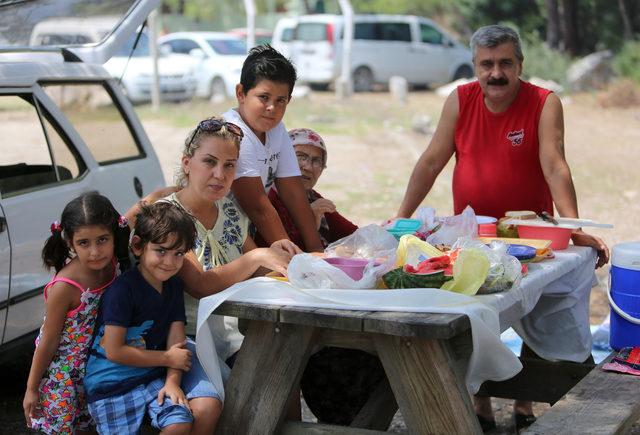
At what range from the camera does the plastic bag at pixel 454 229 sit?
392cm

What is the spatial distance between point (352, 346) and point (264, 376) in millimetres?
325

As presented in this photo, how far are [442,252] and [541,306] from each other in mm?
1013

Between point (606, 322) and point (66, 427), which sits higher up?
point (66, 427)

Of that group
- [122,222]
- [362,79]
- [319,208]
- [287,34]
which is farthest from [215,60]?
[122,222]

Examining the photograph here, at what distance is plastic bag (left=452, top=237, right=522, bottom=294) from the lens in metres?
3.31

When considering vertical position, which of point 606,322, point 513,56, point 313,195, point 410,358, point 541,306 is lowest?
point 606,322

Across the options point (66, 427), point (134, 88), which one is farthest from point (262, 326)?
point (134, 88)

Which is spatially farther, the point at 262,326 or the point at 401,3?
the point at 401,3

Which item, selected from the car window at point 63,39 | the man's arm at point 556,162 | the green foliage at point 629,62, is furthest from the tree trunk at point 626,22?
the man's arm at point 556,162

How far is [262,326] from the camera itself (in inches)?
130

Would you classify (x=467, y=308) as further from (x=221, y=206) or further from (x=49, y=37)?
(x=49, y=37)

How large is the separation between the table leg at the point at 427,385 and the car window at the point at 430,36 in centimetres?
2179

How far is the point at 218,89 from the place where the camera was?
2161cm

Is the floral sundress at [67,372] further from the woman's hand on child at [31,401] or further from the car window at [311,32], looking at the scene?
the car window at [311,32]
